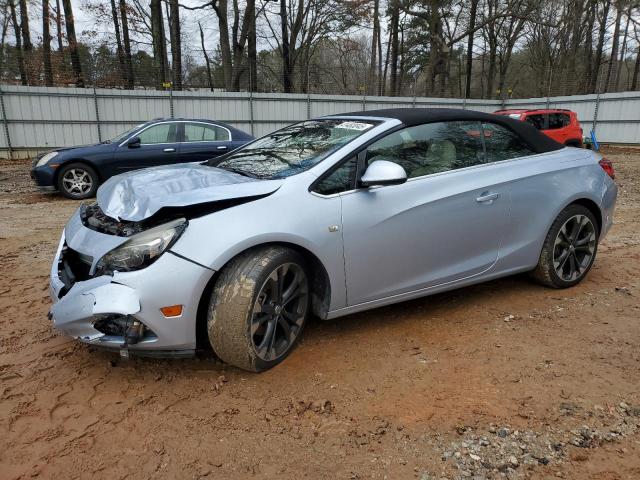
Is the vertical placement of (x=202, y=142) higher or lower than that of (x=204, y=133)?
lower

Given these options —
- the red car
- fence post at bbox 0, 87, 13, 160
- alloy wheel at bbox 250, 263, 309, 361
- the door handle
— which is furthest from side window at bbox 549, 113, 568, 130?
fence post at bbox 0, 87, 13, 160

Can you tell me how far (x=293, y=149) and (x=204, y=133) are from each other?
6243mm

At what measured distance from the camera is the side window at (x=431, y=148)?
3.26 m

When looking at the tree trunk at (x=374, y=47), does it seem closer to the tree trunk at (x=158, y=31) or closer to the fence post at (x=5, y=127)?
the tree trunk at (x=158, y=31)

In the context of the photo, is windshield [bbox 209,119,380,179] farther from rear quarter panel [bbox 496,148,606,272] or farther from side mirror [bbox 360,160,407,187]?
rear quarter panel [bbox 496,148,606,272]

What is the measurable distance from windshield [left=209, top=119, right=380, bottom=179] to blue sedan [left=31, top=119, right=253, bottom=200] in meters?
5.35

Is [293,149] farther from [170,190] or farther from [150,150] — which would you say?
[150,150]

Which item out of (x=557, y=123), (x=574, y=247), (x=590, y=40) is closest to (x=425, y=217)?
(x=574, y=247)

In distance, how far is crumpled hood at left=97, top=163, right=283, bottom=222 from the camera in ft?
8.59

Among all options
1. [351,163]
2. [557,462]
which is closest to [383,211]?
[351,163]

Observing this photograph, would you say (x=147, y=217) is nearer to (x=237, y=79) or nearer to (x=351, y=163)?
(x=351, y=163)

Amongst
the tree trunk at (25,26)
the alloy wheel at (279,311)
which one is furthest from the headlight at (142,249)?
the tree trunk at (25,26)

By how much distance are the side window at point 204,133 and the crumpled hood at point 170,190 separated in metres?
6.06

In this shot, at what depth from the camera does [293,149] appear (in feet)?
11.2
